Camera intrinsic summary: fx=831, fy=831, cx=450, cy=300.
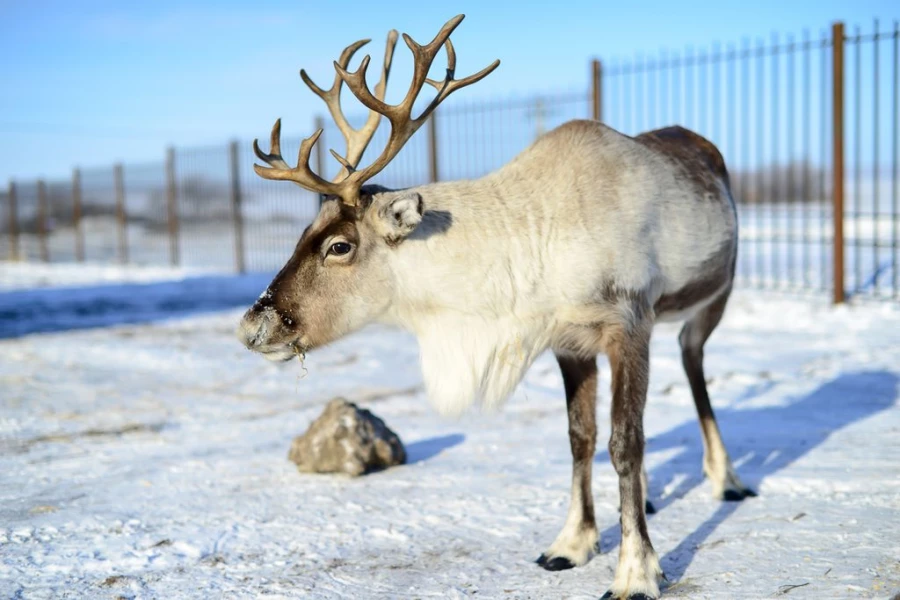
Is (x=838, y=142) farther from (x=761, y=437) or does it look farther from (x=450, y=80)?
(x=450, y=80)

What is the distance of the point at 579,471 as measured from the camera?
3848 mm

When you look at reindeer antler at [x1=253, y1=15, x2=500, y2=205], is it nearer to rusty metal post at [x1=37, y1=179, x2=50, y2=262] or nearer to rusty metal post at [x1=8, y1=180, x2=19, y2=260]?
rusty metal post at [x1=37, y1=179, x2=50, y2=262]

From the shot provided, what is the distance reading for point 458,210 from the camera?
3715 mm

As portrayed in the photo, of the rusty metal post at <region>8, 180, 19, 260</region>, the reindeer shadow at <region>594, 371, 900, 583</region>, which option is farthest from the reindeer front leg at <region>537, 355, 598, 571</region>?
the rusty metal post at <region>8, 180, 19, 260</region>

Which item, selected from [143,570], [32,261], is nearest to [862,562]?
[143,570]

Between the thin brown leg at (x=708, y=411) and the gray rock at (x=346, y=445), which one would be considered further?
the gray rock at (x=346, y=445)

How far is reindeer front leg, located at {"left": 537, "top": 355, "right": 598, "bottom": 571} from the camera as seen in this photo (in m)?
3.61

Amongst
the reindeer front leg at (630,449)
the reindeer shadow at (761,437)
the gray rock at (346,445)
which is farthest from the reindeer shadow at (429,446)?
the reindeer front leg at (630,449)

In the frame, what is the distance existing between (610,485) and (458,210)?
184cm

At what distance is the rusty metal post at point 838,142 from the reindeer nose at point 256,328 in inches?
279

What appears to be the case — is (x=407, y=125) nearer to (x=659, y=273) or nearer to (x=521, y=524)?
(x=659, y=273)

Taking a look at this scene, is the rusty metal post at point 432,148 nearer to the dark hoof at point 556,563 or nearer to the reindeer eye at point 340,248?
the reindeer eye at point 340,248

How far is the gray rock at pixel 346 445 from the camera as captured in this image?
4.72 m

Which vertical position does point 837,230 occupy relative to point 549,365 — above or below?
above
